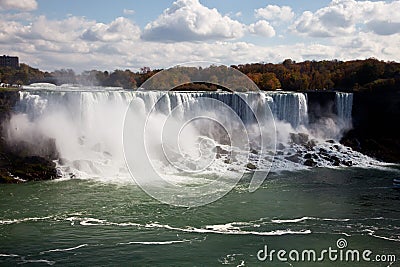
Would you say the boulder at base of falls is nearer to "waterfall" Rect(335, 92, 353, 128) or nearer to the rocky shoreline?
the rocky shoreline

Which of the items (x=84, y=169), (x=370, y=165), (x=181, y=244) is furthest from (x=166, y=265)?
(x=370, y=165)

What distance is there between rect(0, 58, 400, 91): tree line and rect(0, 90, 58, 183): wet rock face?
6865 mm

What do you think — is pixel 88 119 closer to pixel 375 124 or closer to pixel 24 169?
pixel 24 169

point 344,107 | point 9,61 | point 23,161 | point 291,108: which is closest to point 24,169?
point 23,161

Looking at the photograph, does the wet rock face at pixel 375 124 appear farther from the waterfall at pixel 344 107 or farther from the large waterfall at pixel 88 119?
the large waterfall at pixel 88 119

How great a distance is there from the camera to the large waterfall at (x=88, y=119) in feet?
61.4

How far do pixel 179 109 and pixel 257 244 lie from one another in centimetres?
1228

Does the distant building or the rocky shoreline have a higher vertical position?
the distant building

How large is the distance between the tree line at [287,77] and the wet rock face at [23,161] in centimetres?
687

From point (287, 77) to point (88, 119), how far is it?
1903 centimetres

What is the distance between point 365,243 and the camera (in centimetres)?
1084

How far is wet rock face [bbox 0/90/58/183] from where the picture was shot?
16.8 m

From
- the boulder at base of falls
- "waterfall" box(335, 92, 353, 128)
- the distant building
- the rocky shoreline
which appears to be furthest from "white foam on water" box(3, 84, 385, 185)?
the distant building

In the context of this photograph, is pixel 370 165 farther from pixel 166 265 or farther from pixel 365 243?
pixel 166 265
